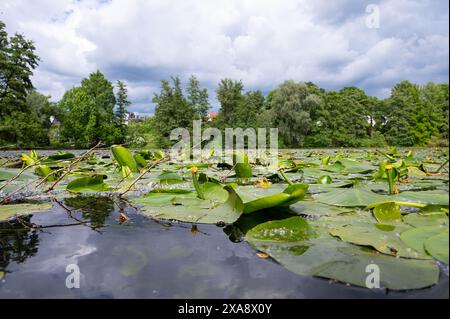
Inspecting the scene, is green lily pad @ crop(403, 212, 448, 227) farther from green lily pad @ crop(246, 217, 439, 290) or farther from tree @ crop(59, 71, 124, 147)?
tree @ crop(59, 71, 124, 147)

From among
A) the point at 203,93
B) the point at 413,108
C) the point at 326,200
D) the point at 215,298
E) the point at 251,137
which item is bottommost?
the point at 215,298

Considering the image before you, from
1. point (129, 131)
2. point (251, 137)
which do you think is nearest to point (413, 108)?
point (251, 137)

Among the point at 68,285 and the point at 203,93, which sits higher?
the point at 203,93

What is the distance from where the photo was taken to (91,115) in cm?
2884

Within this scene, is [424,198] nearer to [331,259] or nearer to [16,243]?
[331,259]

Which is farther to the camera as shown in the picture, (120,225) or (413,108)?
(413,108)

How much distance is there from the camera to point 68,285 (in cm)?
84

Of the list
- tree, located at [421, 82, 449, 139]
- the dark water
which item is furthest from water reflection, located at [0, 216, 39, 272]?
tree, located at [421, 82, 449, 139]

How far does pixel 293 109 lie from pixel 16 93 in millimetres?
20767

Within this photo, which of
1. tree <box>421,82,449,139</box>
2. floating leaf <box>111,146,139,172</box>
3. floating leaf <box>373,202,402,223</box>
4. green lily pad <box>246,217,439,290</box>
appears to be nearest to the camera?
tree <box>421,82,449,139</box>

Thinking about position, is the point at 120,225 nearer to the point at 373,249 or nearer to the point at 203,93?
the point at 373,249

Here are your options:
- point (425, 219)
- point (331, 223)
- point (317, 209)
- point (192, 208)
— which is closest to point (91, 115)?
point (192, 208)

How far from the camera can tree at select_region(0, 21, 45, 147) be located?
2112 centimetres

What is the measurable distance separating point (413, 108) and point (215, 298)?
27.2 meters
